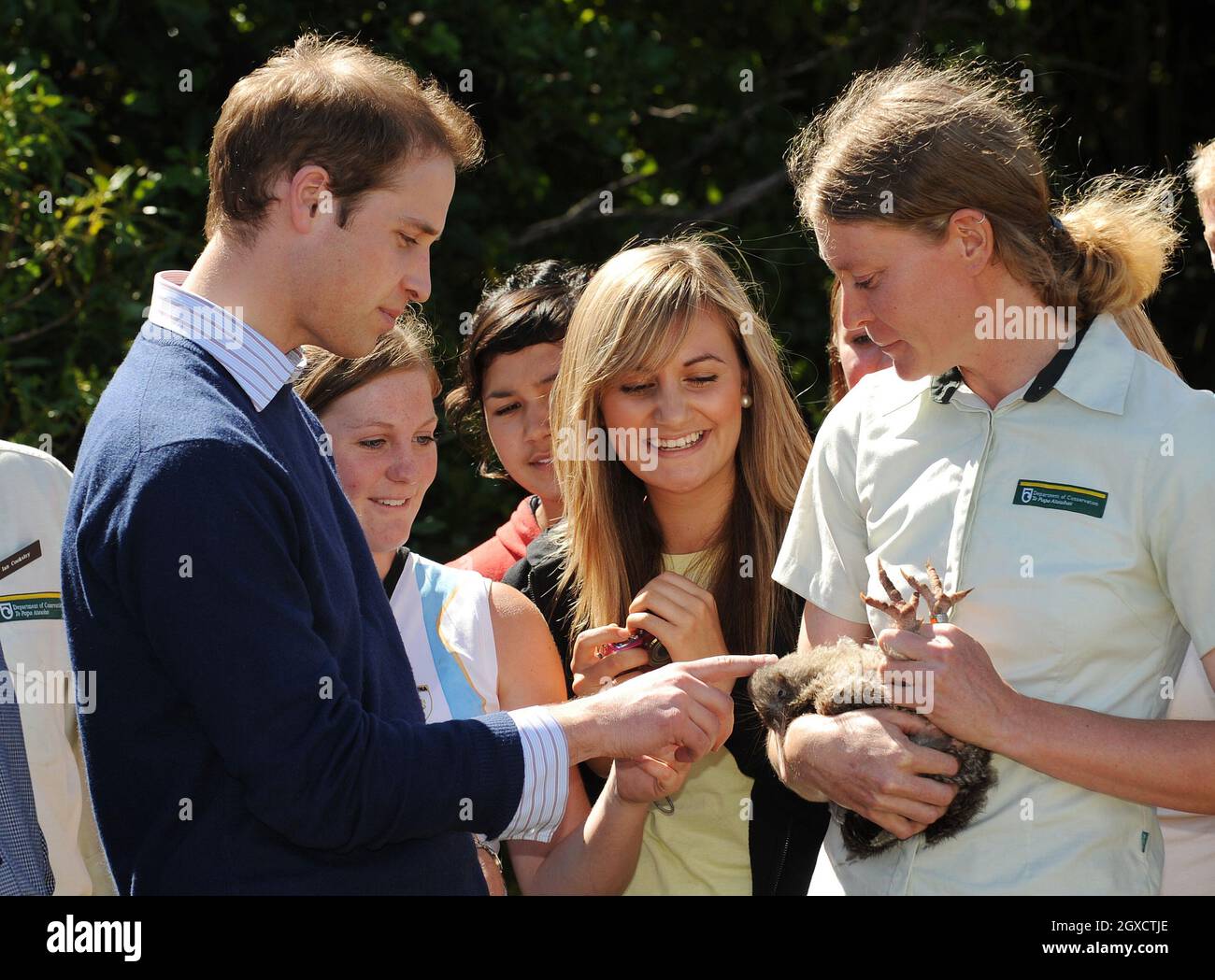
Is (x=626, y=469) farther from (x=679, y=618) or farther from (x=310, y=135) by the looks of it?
(x=310, y=135)

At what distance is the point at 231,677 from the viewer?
6.38 feet

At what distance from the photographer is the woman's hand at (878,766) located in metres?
2.38

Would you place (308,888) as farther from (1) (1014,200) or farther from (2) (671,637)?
(1) (1014,200)

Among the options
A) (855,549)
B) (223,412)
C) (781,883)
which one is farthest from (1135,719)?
(223,412)

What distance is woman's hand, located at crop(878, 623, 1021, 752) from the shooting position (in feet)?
7.64

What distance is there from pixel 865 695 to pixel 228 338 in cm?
130

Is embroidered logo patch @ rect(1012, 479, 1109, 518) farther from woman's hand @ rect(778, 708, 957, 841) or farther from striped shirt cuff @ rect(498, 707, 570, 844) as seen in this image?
striped shirt cuff @ rect(498, 707, 570, 844)

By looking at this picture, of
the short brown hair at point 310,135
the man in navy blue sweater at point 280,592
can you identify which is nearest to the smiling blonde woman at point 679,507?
the man in navy blue sweater at point 280,592

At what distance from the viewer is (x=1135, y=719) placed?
234 cm

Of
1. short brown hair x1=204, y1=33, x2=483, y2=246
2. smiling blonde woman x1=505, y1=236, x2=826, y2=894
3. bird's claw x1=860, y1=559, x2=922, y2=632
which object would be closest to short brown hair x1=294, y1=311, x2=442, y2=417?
smiling blonde woman x1=505, y1=236, x2=826, y2=894

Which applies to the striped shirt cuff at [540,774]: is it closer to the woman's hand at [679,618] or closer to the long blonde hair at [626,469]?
the woman's hand at [679,618]

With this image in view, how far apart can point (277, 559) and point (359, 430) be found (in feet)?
4.68

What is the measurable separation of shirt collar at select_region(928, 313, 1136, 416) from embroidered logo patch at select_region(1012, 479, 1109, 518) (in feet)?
0.51

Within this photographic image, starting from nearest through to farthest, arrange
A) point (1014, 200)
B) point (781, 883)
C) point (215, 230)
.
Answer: point (215, 230), point (1014, 200), point (781, 883)
